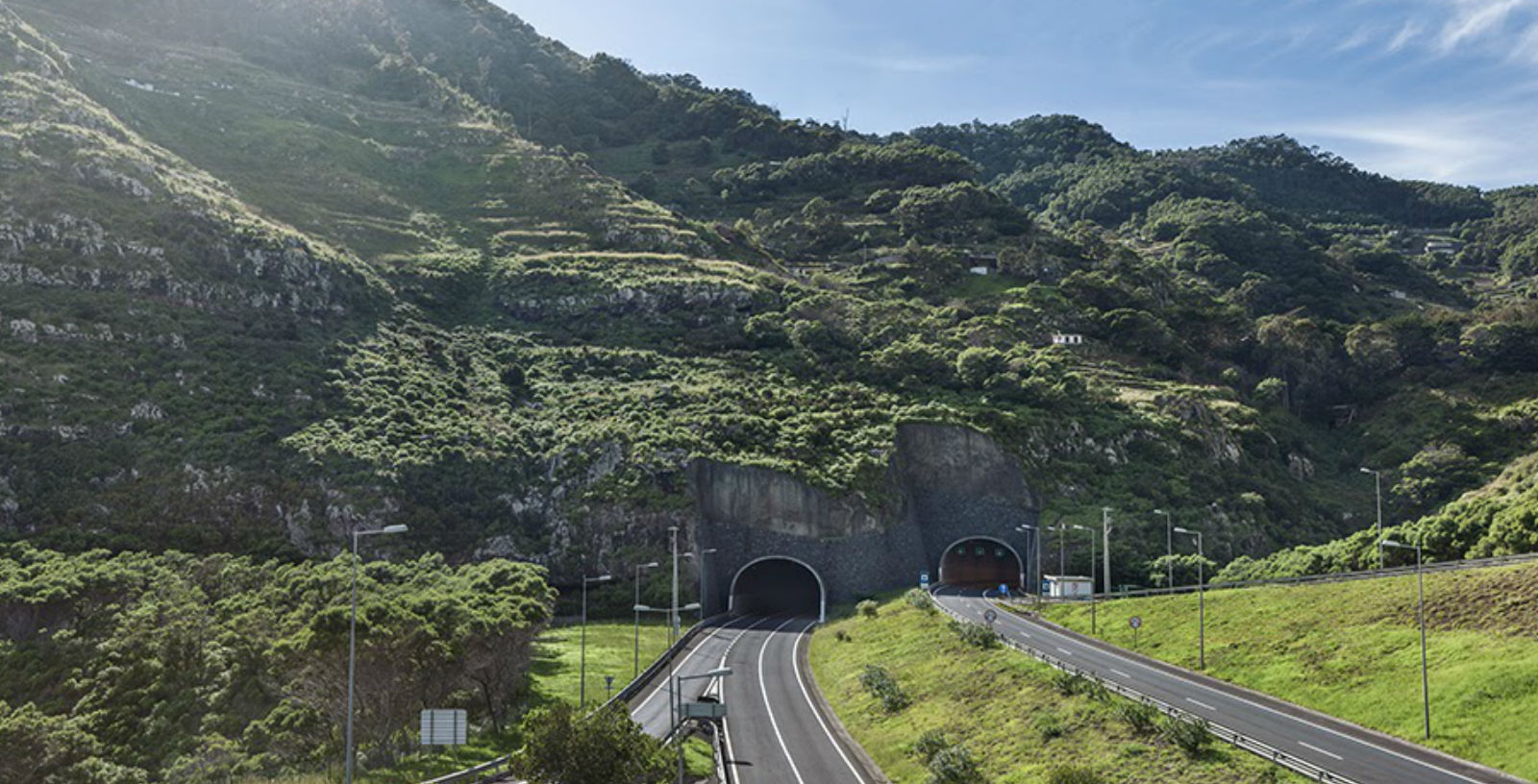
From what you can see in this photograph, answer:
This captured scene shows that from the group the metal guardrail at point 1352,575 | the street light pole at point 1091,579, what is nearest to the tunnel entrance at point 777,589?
the street light pole at point 1091,579

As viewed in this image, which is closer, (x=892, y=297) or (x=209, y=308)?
(x=209, y=308)

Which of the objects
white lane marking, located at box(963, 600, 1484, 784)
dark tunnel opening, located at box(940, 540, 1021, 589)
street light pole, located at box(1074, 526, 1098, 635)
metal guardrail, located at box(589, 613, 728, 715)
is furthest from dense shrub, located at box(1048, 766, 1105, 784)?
dark tunnel opening, located at box(940, 540, 1021, 589)

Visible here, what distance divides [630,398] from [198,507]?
44.9m

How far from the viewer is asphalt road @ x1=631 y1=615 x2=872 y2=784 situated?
50156 mm

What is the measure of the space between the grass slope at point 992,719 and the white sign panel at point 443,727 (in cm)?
1867

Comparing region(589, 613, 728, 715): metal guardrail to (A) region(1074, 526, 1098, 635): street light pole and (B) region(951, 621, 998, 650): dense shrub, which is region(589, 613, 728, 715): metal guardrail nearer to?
(B) region(951, 621, 998, 650): dense shrub

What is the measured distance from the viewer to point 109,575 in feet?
207

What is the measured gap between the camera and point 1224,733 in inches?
1762

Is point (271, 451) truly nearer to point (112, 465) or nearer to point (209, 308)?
point (112, 465)

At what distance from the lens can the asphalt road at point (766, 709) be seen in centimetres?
5016

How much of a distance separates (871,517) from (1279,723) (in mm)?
56755

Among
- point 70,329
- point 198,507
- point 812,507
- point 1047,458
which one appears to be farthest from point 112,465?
point 1047,458

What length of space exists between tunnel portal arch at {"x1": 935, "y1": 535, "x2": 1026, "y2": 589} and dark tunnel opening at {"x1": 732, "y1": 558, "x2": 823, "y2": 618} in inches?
561

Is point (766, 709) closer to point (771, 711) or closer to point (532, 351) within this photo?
point (771, 711)
